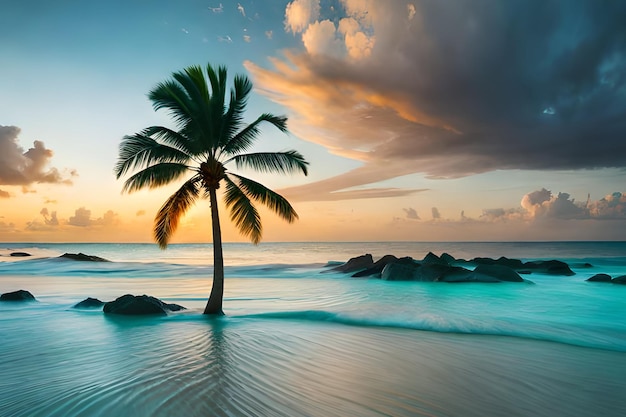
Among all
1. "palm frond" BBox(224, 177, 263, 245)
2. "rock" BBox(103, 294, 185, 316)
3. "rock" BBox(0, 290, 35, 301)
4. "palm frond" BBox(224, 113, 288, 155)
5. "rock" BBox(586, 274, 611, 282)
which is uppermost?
"palm frond" BBox(224, 113, 288, 155)

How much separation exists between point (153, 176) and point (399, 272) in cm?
2092

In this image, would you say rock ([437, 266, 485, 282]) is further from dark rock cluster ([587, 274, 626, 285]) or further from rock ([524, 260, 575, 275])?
rock ([524, 260, 575, 275])

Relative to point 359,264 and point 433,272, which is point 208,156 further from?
point 359,264

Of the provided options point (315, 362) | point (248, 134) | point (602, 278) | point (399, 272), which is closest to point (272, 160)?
point (248, 134)

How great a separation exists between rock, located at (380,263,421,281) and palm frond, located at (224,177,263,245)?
17755 mm

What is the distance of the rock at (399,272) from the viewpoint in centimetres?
2831

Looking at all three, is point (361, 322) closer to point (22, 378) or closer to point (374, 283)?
point (22, 378)

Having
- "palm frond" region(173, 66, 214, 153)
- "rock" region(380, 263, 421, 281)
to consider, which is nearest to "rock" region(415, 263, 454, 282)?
"rock" region(380, 263, 421, 281)

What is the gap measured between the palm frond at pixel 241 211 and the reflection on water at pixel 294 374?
11.6 ft

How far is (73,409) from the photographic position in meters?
5.08

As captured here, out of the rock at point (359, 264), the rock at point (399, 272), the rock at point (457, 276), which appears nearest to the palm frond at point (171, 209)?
the rock at point (399, 272)

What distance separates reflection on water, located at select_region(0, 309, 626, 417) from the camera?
209 inches

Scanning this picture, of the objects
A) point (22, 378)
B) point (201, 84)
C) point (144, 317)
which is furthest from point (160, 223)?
point (22, 378)

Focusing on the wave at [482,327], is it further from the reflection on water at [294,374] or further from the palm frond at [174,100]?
the palm frond at [174,100]
